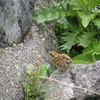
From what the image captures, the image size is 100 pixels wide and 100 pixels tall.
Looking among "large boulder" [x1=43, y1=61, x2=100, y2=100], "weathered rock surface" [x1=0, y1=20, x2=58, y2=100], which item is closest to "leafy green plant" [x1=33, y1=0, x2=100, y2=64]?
"weathered rock surface" [x1=0, y1=20, x2=58, y2=100]

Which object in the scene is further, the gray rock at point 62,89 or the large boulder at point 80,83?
the gray rock at point 62,89

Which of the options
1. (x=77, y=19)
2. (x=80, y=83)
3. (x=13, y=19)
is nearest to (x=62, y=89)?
(x=80, y=83)

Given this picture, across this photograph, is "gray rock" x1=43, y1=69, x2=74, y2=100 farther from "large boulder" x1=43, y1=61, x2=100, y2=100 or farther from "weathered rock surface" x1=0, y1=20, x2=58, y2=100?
"weathered rock surface" x1=0, y1=20, x2=58, y2=100

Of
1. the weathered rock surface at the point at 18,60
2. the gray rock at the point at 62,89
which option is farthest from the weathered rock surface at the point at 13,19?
the gray rock at the point at 62,89

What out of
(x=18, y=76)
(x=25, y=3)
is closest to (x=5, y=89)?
(x=18, y=76)

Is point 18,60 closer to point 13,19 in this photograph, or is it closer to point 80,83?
point 13,19

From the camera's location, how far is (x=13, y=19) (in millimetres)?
3012

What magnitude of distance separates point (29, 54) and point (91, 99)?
151 cm

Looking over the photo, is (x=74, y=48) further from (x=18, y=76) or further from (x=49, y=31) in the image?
(x=18, y=76)

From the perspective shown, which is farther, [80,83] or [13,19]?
[13,19]

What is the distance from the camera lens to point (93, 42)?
12.6ft

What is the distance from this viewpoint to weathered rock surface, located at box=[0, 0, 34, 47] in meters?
2.83

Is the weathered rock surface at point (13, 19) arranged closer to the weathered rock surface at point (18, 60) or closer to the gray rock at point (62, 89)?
the weathered rock surface at point (18, 60)

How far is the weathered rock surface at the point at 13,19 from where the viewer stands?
2.83 metres
